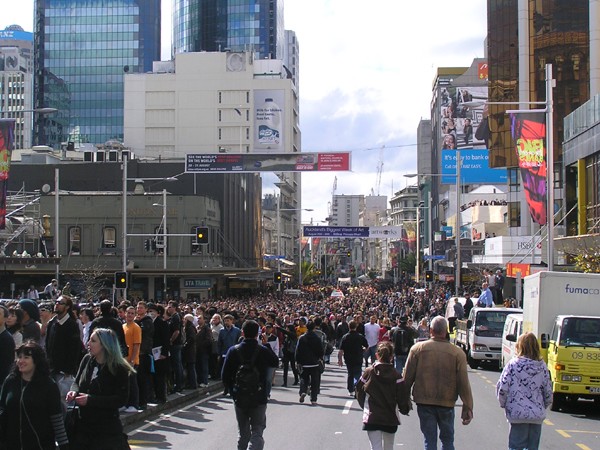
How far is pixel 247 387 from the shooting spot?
983 cm

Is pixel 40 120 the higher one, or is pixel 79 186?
pixel 40 120

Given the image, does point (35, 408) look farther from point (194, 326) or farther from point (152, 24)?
point (152, 24)

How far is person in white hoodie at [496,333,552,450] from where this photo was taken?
916 centimetres

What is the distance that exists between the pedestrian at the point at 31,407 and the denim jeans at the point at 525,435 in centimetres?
466

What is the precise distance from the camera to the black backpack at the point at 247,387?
32.3 ft

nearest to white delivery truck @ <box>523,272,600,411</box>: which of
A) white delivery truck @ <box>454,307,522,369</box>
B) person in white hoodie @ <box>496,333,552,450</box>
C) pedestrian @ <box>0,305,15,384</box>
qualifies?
person in white hoodie @ <box>496,333,552,450</box>

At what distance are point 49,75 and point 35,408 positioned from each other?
14595cm

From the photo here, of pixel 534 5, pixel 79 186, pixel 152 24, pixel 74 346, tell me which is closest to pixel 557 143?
pixel 534 5

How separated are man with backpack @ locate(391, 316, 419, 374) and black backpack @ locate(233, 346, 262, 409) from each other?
966 centimetres

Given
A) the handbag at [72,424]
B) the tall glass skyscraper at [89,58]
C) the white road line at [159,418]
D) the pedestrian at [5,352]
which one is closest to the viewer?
the handbag at [72,424]

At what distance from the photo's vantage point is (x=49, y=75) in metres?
145

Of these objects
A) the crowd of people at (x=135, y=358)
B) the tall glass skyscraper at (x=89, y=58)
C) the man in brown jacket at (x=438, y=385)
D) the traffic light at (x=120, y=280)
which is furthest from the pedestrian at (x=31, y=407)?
the tall glass skyscraper at (x=89, y=58)

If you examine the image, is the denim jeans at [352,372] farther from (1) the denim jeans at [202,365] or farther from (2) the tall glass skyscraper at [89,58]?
(2) the tall glass skyscraper at [89,58]

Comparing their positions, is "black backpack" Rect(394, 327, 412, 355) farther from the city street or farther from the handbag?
the handbag
